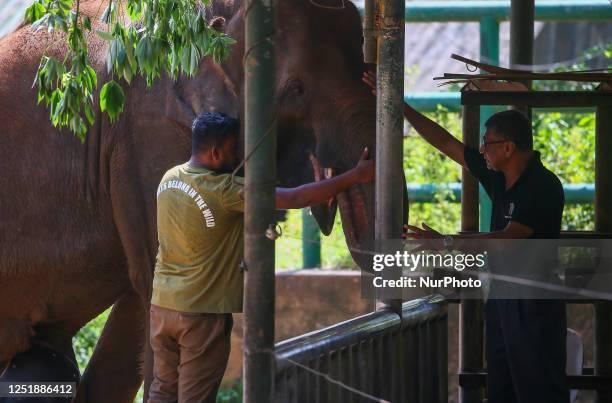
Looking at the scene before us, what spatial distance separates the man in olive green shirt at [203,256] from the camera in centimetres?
460

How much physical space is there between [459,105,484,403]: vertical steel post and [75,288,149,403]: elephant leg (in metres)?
2.08

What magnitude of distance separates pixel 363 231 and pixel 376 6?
1.24 m

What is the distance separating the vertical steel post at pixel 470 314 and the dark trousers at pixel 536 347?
1.97 feet

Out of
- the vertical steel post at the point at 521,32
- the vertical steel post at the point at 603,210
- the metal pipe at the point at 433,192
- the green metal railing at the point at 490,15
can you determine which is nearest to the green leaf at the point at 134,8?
the vertical steel post at the point at 603,210

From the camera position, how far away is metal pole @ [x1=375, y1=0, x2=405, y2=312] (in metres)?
4.56

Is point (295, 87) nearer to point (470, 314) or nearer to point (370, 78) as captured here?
point (370, 78)

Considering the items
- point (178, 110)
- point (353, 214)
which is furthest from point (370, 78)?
point (178, 110)

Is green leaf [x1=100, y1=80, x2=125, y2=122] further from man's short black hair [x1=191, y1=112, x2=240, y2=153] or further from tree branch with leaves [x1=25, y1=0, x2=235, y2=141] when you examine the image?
man's short black hair [x1=191, y1=112, x2=240, y2=153]

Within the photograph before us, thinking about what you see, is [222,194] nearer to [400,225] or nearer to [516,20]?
[400,225]

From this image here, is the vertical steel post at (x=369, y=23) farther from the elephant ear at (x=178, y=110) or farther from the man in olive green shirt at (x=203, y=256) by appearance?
the elephant ear at (x=178, y=110)

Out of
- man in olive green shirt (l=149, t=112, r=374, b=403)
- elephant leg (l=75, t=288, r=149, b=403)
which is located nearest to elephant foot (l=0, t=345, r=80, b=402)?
elephant leg (l=75, t=288, r=149, b=403)

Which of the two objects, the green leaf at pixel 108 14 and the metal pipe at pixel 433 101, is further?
the metal pipe at pixel 433 101

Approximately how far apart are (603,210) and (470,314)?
0.80 meters

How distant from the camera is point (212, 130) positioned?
15.1ft
